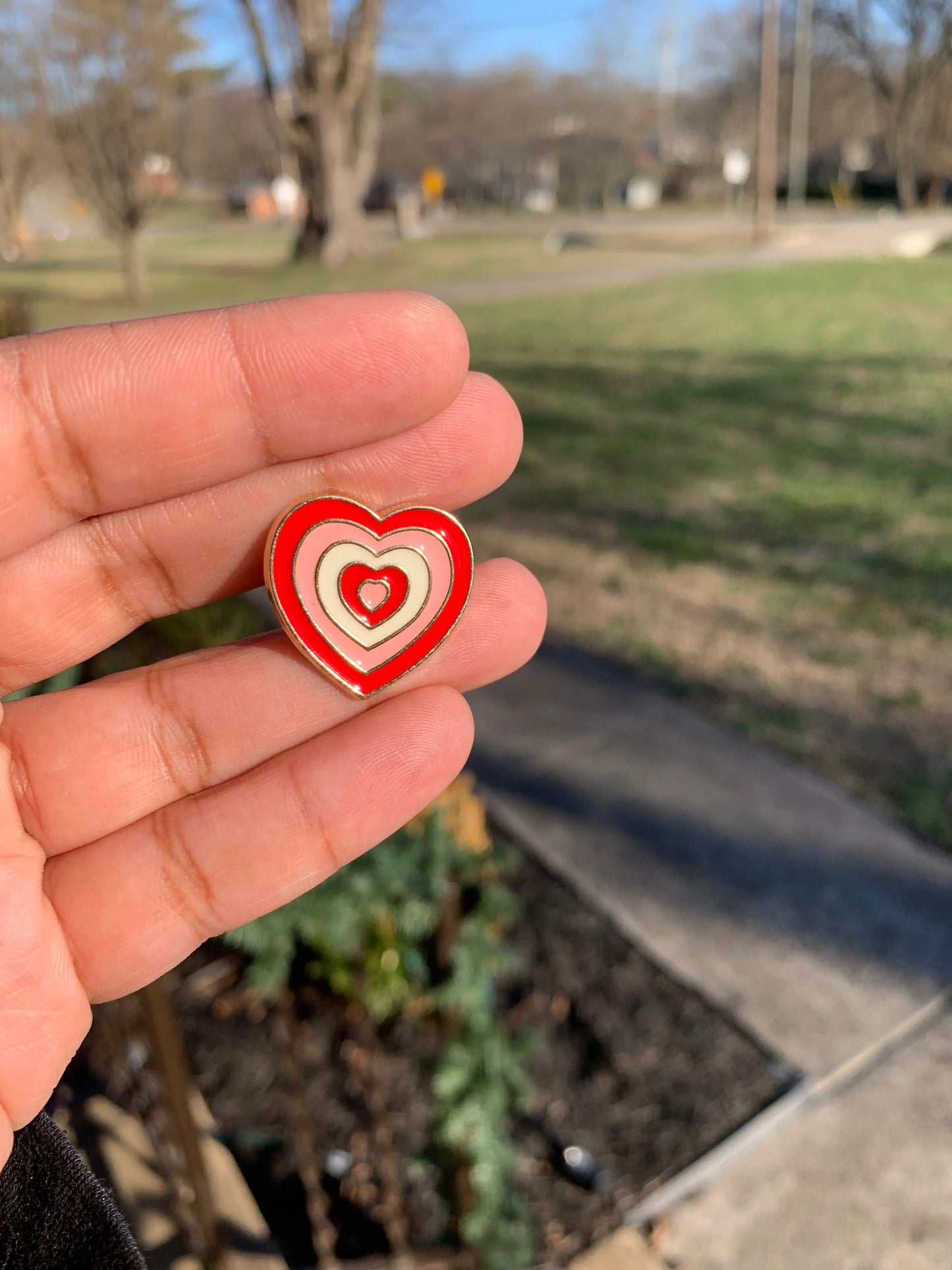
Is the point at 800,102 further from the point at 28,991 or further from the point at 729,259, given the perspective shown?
the point at 28,991

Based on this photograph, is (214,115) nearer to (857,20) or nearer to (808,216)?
(808,216)

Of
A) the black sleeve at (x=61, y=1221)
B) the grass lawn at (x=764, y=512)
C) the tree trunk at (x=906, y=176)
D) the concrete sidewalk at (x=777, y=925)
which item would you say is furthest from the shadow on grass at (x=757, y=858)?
the tree trunk at (x=906, y=176)

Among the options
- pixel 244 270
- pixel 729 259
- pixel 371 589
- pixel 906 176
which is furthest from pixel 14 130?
pixel 906 176

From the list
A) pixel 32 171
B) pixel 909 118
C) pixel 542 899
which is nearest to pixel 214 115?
pixel 32 171

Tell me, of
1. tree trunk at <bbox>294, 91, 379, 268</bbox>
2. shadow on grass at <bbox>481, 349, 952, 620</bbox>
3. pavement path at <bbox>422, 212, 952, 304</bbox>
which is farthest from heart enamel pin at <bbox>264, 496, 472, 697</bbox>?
tree trunk at <bbox>294, 91, 379, 268</bbox>

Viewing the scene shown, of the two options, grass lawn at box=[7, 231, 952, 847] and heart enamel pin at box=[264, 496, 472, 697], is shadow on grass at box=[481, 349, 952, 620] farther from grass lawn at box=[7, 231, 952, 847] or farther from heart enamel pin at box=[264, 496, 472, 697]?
heart enamel pin at box=[264, 496, 472, 697]

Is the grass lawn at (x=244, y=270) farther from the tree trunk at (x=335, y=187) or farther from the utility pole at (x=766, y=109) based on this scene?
the utility pole at (x=766, y=109)
